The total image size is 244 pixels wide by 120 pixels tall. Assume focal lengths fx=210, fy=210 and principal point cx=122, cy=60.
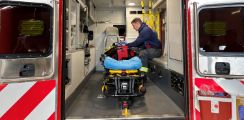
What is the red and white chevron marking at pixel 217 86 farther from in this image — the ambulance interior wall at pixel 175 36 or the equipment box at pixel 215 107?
the ambulance interior wall at pixel 175 36

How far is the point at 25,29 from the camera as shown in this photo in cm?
148

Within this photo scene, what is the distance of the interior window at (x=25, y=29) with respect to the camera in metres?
1.43

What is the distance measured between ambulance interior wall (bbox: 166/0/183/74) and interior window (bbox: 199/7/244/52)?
609mm

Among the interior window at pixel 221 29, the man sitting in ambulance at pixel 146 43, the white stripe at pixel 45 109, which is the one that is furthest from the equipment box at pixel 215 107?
the man sitting in ambulance at pixel 146 43

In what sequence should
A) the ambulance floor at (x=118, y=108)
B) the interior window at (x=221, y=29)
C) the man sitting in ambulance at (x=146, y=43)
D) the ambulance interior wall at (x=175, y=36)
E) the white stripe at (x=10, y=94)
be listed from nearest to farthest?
the white stripe at (x=10, y=94) < the interior window at (x=221, y=29) < the ambulance floor at (x=118, y=108) < the ambulance interior wall at (x=175, y=36) < the man sitting in ambulance at (x=146, y=43)

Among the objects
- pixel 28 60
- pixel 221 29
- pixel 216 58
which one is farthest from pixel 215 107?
pixel 28 60

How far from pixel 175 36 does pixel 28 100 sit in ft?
5.74

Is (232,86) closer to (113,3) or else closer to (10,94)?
(10,94)

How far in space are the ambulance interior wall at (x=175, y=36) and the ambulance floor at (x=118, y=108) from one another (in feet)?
1.41

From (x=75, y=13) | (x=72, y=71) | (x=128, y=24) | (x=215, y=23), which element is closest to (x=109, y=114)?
(x=72, y=71)

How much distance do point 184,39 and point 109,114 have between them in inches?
41.8

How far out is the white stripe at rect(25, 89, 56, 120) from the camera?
1.49 meters

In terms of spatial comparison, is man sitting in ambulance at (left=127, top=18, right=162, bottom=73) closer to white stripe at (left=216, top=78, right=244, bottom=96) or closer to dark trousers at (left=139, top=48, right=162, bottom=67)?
dark trousers at (left=139, top=48, right=162, bottom=67)

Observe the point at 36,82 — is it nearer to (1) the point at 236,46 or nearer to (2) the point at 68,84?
(2) the point at 68,84
